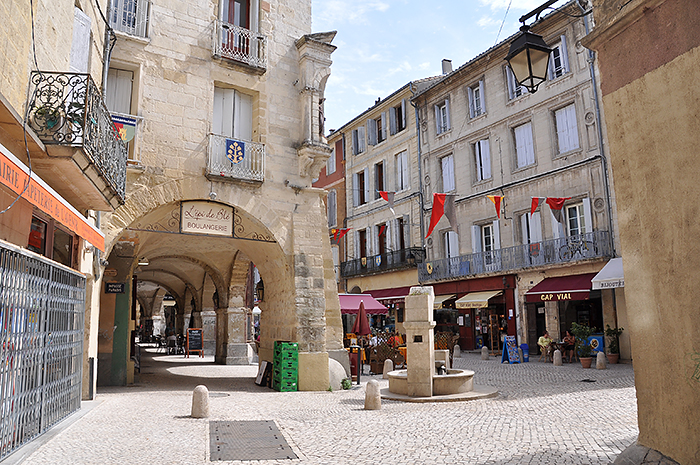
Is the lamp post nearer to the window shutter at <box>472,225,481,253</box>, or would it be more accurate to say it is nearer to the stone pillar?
the stone pillar

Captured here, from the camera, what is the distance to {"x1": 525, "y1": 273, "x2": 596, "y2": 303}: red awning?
727 inches

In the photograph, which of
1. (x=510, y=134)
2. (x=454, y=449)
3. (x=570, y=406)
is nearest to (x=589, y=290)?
(x=510, y=134)

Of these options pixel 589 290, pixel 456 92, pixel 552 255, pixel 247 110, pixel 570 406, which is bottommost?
pixel 570 406

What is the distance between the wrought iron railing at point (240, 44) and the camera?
471 inches

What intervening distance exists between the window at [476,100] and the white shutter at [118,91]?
16892 millimetres

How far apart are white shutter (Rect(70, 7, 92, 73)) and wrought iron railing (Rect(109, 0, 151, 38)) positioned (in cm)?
224

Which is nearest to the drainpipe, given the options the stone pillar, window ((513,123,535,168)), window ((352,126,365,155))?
window ((513,123,535,168))

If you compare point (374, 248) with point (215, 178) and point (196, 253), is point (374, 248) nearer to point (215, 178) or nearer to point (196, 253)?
point (196, 253)

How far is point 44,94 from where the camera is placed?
6648 millimetres

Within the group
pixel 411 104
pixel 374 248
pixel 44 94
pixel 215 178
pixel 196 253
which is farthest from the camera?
pixel 374 248

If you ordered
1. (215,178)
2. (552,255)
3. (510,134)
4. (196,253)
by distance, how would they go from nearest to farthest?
(215,178), (196,253), (552,255), (510,134)

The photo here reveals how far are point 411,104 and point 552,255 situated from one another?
455 inches

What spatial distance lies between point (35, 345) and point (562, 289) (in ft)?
55.9

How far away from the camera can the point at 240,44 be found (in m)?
12.4
